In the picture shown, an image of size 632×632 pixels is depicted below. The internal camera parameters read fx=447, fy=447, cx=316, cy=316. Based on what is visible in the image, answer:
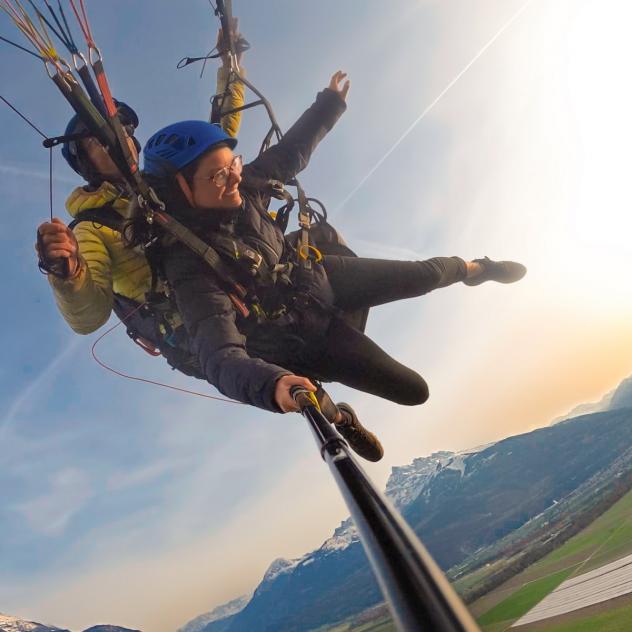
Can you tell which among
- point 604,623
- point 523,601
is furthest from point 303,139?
point 523,601

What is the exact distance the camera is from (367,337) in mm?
4344

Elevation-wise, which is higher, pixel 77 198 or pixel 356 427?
pixel 77 198

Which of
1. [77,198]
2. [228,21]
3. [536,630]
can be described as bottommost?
[536,630]

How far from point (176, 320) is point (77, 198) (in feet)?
4.42

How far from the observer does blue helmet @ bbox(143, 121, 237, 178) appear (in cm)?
348

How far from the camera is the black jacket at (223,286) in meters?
2.38

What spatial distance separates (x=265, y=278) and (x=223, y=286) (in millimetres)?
357

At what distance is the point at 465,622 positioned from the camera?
58 centimetres

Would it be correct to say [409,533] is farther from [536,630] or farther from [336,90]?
Answer: [536,630]

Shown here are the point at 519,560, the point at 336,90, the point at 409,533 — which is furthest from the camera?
the point at 519,560

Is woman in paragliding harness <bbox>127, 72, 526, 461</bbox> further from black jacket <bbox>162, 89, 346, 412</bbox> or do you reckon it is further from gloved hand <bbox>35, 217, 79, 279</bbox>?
gloved hand <bbox>35, 217, 79, 279</bbox>

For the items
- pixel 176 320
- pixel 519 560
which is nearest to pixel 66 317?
pixel 176 320

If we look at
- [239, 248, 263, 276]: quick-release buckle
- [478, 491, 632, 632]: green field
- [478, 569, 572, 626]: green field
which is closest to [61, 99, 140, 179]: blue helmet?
[239, 248, 263, 276]: quick-release buckle

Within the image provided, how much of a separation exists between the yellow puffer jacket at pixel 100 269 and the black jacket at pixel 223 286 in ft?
1.90
